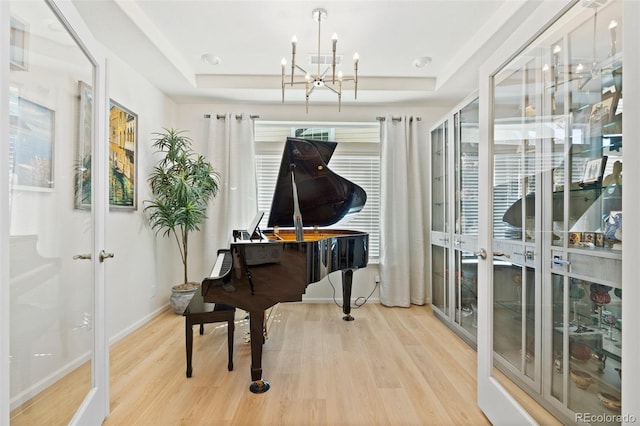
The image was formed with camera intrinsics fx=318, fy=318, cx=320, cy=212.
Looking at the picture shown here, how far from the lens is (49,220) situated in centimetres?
135

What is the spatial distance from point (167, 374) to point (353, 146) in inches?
130

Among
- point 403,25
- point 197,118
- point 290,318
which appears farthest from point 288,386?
point 197,118

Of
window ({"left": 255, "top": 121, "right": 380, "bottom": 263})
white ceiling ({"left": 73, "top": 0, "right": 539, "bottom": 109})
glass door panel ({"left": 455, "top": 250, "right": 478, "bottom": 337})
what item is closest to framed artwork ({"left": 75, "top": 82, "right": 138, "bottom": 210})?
white ceiling ({"left": 73, "top": 0, "right": 539, "bottom": 109})

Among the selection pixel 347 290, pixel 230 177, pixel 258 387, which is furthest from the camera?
pixel 230 177

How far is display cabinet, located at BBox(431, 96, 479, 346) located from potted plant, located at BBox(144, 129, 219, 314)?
2.66 m

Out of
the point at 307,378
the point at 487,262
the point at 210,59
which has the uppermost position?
the point at 210,59

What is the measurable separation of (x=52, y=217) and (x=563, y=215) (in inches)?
93.0

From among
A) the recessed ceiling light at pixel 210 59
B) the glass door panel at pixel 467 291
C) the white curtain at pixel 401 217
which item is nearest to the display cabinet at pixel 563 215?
the glass door panel at pixel 467 291

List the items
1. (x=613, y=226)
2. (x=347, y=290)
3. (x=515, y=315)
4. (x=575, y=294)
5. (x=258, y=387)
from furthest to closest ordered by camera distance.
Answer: (x=347, y=290)
(x=258, y=387)
(x=515, y=315)
(x=575, y=294)
(x=613, y=226)

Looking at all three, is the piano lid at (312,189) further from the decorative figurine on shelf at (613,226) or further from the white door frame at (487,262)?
the decorative figurine on shelf at (613,226)

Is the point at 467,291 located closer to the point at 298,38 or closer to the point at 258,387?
the point at 258,387

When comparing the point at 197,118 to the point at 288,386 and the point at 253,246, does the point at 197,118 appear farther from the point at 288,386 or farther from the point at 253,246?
the point at 288,386

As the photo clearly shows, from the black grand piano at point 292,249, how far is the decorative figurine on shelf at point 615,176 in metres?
1.63

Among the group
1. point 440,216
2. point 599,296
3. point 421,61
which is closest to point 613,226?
point 599,296
